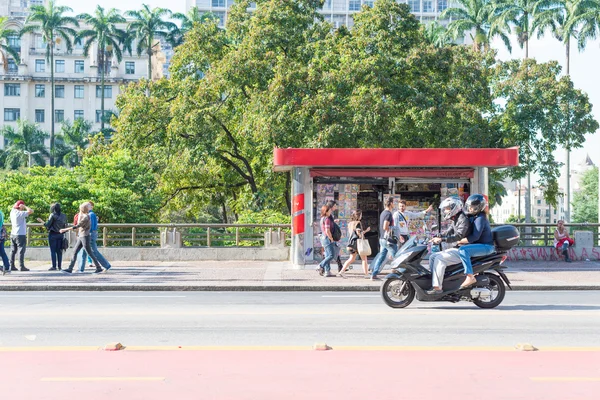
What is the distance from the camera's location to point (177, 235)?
24.6 meters

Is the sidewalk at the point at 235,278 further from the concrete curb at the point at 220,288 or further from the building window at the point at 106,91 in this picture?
the building window at the point at 106,91

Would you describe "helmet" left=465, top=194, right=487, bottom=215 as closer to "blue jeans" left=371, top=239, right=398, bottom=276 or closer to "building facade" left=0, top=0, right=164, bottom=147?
"blue jeans" left=371, top=239, right=398, bottom=276

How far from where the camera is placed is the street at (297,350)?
6.67m

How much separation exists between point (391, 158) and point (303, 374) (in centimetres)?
1400

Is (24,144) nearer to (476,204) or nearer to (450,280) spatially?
(450,280)

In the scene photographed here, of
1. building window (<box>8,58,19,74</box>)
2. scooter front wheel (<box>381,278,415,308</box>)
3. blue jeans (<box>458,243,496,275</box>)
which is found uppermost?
building window (<box>8,58,19,74</box>)

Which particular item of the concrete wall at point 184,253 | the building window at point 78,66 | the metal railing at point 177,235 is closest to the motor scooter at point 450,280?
the concrete wall at point 184,253

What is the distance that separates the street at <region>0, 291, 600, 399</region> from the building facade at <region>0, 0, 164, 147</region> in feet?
318

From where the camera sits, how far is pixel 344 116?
3388cm

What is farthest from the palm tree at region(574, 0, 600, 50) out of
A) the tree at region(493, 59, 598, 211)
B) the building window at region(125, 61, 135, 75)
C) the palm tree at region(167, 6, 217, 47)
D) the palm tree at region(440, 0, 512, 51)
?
the building window at region(125, 61, 135, 75)

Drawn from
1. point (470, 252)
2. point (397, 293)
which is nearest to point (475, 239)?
point (470, 252)

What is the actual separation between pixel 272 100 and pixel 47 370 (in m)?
26.9

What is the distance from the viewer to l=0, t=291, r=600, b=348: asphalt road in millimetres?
9391

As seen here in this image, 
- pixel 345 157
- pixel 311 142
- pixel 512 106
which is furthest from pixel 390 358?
pixel 512 106
